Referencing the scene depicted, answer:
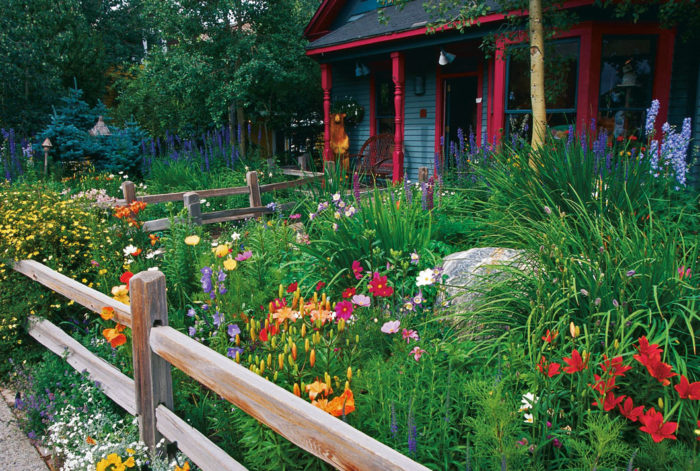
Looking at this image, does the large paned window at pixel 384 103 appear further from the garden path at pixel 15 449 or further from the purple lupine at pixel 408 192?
the garden path at pixel 15 449

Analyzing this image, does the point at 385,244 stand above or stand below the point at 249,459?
above

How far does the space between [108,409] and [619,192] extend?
3.64 metres

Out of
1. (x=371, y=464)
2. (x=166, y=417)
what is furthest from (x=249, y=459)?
(x=371, y=464)

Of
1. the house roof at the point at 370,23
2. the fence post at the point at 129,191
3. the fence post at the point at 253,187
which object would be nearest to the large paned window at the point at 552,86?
the house roof at the point at 370,23

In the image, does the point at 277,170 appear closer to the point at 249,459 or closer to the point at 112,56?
the point at 249,459

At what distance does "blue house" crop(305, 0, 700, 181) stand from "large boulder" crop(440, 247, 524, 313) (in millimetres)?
3071

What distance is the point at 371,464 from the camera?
5.33 ft

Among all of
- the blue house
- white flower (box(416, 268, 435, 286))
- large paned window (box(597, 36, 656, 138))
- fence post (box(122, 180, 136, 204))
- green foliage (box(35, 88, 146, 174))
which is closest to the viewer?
white flower (box(416, 268, 435, 286))

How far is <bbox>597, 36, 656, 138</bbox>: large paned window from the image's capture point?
8.30 metres

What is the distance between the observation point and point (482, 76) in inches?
431

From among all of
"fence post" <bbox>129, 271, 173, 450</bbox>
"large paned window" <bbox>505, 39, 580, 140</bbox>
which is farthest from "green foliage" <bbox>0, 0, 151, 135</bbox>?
"fence post" <bbox>129, 271, 173, 450</bbox>

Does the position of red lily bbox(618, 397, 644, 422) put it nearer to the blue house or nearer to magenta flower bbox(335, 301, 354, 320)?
magenta flower bbox(335, 301, 354, 320)

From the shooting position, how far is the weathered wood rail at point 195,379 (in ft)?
5.70

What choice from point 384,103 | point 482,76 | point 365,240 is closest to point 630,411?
point 365,240
